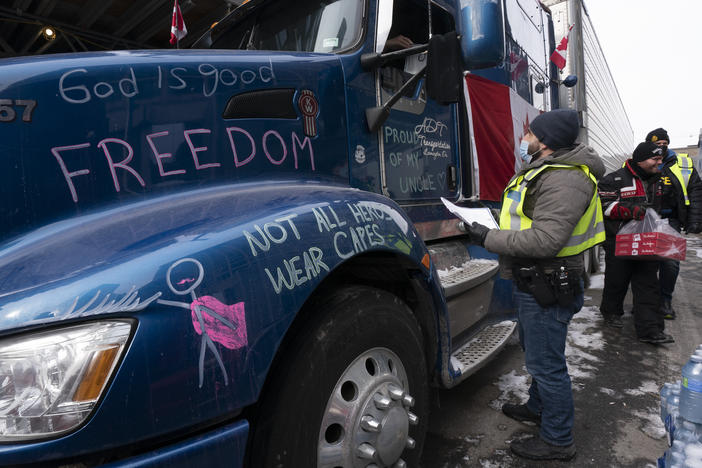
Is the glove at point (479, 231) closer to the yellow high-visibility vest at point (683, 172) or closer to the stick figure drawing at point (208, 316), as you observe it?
the stick figure drawing at point (208, 316)

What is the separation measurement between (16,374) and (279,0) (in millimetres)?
2521

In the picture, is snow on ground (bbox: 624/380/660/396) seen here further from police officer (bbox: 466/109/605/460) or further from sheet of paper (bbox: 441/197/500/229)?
sheet of paper (bbox: 441/197/500/229)

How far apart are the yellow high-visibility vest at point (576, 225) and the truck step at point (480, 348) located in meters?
0.80

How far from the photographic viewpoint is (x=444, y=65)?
2.26 meters

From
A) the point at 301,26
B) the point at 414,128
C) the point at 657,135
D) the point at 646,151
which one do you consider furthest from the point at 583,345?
the point at 301,26

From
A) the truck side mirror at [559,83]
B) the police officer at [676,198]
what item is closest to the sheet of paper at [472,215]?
the truck side mirror at [559,83]

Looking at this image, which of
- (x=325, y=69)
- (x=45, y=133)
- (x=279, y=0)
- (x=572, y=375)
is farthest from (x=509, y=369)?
(x=45, y=133)

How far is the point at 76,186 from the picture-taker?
1334mm

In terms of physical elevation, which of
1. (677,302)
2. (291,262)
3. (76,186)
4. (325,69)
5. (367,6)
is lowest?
(677,302)

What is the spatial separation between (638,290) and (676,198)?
49.1 inches

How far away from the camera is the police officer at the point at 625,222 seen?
414 centimetres

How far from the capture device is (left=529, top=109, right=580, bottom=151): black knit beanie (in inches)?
89.7

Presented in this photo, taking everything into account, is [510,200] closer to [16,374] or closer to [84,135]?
[84,135]

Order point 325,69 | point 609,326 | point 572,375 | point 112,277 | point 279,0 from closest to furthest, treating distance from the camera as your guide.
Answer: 1. point 112,277
2. point 325,69
3. point 279,0
4. point 572,375
5. point 609,326
